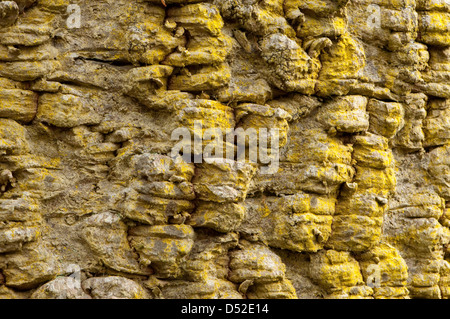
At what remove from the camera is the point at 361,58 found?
6785 millimetres

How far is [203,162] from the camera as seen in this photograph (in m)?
5.98

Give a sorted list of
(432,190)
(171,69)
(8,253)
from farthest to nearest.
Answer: (432,190) → (171,69) → (8,253)

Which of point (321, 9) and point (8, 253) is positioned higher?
point (321, 9)

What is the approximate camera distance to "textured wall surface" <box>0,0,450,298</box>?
575 centimetres

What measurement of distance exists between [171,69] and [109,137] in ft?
2.78

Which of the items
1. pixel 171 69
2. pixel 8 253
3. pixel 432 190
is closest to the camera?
pixel 8 253

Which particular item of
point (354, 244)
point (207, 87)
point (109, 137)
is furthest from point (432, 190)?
point (109, 137)

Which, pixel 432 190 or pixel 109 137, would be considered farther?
pixel 432 190

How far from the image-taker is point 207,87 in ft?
20.0

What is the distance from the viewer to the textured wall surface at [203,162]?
5.75 meters

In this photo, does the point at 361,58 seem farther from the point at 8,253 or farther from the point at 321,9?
the point at 8,253

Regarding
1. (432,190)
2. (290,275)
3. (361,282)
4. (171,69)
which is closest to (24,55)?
(171,69)

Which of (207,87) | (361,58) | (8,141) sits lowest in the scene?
(8,141)

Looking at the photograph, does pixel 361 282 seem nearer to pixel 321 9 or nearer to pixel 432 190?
pixel 432 190
